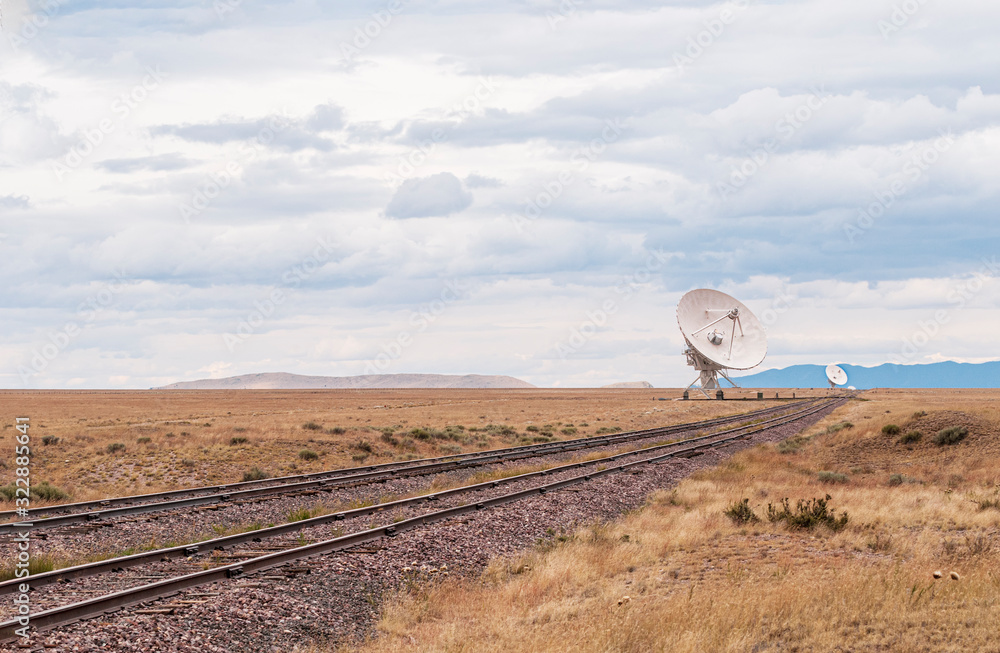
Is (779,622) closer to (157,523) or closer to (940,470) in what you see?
(157,523)

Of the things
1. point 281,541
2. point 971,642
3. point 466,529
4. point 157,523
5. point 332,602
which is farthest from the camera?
point 157,523

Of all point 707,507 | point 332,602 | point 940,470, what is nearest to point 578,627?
point 332,602

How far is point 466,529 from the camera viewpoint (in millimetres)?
15250

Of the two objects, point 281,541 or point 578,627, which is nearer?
point 578,627

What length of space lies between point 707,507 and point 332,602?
33.3 ft

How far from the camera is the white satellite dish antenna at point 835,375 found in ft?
421

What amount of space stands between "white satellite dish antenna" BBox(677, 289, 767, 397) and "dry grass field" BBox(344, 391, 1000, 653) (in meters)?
67.8

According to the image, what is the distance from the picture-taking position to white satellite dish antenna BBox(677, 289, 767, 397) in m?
88.6

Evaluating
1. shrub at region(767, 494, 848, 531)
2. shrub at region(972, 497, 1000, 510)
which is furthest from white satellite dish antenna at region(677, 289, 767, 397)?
shrub at region(767, 494, 848, 531)

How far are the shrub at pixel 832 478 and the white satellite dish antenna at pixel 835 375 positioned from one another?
11240 cm

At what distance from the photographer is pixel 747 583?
11.1 metres

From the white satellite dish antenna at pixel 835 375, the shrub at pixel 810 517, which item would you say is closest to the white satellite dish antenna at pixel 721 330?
the white satellite dish antenna at pixel 835 375

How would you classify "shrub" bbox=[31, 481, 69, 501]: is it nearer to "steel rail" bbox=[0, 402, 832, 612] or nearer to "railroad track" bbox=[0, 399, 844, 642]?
"steel rail" bbox=[0, 402, 832, 612]

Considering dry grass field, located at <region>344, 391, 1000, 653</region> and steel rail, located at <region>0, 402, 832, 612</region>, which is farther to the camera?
steel rail, located at <region>0, 402, 832, 612</region>
